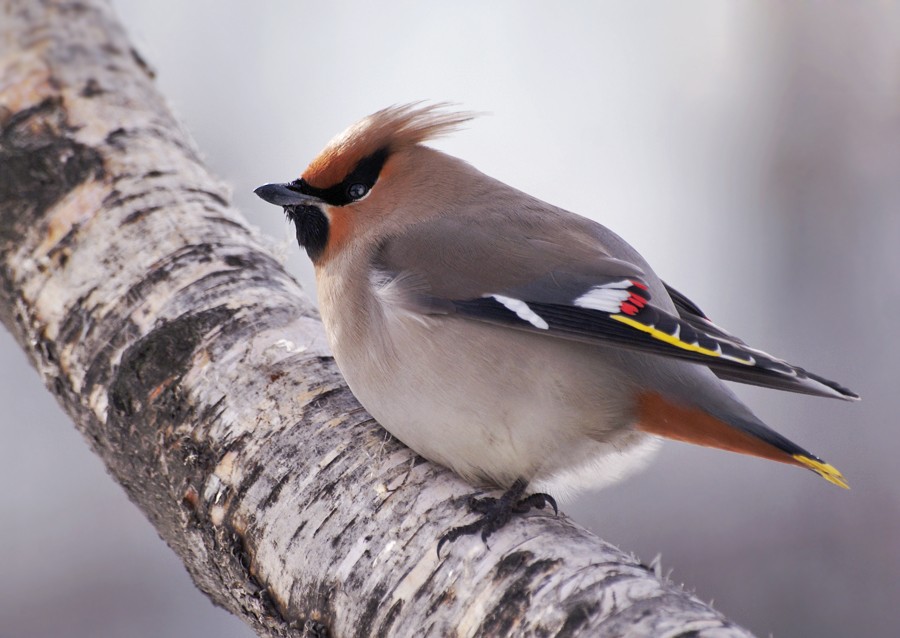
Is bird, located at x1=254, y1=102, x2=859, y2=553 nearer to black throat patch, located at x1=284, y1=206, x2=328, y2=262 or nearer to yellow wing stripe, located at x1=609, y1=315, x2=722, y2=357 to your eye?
yellow wing stripe, located at x1=609, y1=315, x2=722, y2=357

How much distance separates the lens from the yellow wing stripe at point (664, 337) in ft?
7.22

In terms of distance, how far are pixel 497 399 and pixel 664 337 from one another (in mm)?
419

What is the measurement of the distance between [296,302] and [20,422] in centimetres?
467

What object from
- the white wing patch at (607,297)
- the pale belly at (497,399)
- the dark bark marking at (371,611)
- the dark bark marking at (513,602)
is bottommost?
the dark bark marking at (371,611)

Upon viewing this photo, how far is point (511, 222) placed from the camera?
2.64 meters

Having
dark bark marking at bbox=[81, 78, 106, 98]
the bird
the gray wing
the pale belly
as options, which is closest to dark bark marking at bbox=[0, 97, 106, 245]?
dark bark marking at bbox=[81, 78, 106, 98]

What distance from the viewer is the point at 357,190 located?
288cm

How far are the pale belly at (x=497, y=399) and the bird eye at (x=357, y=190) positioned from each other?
1.98ft

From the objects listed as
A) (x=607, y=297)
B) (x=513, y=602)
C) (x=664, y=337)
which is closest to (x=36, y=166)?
(x=607, y=297)

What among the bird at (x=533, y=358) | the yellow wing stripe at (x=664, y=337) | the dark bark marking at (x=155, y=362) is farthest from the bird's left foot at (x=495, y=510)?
the dark bark marking at (x=155, y=362)

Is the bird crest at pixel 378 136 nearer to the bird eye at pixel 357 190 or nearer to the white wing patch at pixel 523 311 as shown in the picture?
the bird eye at pixel 357 190

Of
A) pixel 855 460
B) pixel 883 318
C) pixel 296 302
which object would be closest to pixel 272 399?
pixel 296 302

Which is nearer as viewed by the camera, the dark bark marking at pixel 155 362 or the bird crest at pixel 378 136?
the dark bark marking at pixel 155 362

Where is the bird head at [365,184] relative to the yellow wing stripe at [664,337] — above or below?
above
